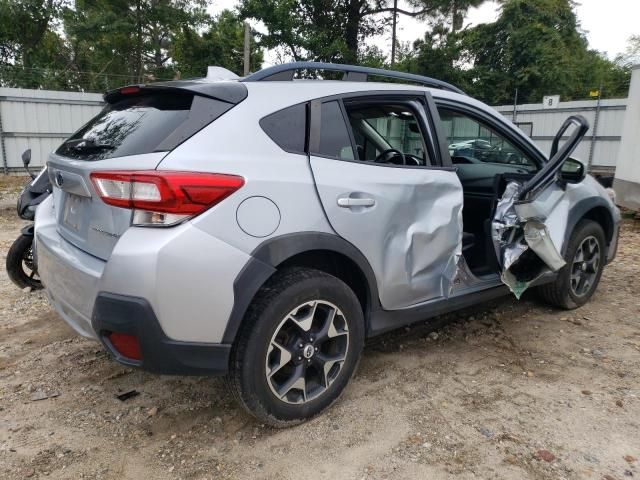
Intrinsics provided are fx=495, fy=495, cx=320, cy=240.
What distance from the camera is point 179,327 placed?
80.1 inches

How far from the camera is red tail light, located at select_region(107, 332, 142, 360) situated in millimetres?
2051

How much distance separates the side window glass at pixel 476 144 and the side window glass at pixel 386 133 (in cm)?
21

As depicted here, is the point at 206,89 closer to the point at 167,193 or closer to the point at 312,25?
the point at 167,193

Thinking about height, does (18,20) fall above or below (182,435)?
above

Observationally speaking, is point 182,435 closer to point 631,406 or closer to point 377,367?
Result: point 377,367

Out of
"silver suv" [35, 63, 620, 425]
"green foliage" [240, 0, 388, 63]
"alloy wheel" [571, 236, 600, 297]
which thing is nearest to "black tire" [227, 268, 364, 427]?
"silver suv" [35, 63, 620, 425]

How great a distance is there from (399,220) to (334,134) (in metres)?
0.58

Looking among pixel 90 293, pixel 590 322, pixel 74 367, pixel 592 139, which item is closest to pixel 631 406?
pixel 590 322

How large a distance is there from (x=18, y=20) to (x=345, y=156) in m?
25.0

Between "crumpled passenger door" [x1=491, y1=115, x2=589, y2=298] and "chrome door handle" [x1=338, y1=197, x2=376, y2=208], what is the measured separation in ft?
4.02

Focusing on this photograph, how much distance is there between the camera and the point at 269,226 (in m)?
2.18

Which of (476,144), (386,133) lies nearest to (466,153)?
(476,144)

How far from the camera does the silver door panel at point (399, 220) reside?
96.7 inches

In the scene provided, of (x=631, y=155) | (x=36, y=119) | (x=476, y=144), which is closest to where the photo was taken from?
(x=476, y=144)
